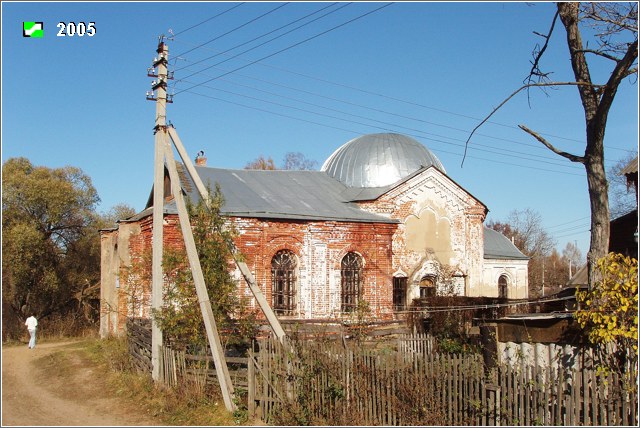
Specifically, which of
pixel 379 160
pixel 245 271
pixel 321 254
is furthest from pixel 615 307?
pixel 379 160

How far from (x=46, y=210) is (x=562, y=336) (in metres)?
27.7

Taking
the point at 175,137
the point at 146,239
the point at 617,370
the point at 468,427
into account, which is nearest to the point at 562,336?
the point at 617,370

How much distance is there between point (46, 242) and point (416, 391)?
25.8 meters

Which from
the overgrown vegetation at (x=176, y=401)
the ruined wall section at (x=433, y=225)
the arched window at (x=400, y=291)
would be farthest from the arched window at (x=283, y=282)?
the overgrown vegetation at (x=176, y=401)

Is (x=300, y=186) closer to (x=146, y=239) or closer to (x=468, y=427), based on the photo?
(x=146, y=239)

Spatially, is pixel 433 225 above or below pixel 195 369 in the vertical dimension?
above

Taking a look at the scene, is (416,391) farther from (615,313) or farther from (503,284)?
(503,284)

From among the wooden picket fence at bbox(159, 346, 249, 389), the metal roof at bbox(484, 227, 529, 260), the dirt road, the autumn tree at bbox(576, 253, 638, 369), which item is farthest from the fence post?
the metal roof at bbox(484, 227, 529, 260)

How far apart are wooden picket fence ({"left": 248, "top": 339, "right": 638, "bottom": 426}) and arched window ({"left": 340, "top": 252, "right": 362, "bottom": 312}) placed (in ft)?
40.2

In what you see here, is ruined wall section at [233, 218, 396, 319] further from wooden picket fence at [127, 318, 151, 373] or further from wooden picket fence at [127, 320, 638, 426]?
wooden picket fence at [127, 320, 638, 426]

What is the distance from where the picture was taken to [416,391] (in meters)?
9.46

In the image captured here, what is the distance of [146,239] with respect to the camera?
22.0 metres

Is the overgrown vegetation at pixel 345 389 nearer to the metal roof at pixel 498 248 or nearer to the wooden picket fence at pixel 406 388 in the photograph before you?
the wooden picket fence at pixel 406 388

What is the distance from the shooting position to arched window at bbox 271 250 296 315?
22.7 m
